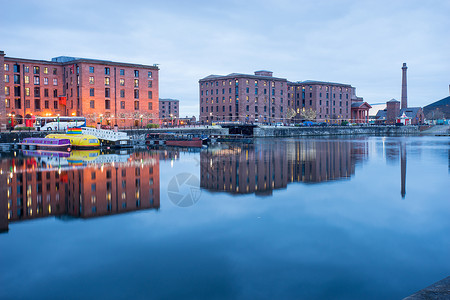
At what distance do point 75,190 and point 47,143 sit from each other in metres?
34.8

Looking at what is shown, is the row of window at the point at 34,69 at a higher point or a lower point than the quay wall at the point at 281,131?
higher

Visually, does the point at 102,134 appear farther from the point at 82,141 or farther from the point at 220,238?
the point at 220,238

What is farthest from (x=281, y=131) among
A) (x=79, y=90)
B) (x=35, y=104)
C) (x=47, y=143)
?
(x=47, y=143)

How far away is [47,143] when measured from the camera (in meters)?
53.8

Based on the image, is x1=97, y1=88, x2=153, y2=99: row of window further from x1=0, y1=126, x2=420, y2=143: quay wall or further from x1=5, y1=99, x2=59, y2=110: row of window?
x1=0, y1=126, x2=420, y2=143: quay wall

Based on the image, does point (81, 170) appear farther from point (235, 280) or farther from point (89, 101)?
point (89, 101)

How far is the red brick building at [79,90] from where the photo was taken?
80.3m

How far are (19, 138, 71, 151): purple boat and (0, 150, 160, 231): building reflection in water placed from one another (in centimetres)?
1702

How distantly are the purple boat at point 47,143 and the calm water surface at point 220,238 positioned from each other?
2581 cm

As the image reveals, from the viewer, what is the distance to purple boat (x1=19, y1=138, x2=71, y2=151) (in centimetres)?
5229

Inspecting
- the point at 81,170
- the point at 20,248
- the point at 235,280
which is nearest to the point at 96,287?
the point at 235,280

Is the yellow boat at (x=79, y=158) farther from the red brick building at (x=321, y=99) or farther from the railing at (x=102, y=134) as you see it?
the red brick building at (x=321, y=99)

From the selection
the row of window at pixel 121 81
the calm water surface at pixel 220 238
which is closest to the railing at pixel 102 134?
the row of window at pixel 121 81

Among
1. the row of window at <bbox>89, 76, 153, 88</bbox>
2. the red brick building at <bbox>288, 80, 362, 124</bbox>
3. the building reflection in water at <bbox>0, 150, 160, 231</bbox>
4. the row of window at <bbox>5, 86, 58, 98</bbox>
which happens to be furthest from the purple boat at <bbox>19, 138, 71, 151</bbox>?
the red brick building at <bbox>288, 80, 362, 124</bbox>
